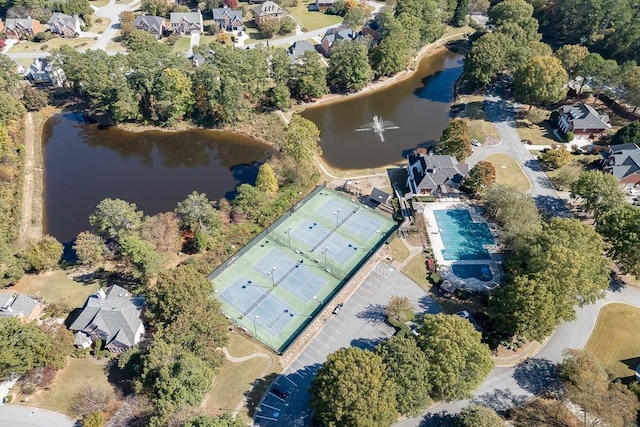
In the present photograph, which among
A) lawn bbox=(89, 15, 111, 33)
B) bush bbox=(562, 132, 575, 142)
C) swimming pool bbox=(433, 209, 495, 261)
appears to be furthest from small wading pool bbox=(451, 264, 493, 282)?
lawn bbox=(89, 15, 111, 33)

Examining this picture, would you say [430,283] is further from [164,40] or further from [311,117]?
[164,40]

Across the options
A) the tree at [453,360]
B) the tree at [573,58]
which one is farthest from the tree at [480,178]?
the tree at [573,58]

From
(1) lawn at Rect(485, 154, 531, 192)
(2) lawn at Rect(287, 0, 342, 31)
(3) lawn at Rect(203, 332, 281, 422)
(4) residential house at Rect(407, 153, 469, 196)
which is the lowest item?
(3) lawn at Rect(203, 332, 281, 422)

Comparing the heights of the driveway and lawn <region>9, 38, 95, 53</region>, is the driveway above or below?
below

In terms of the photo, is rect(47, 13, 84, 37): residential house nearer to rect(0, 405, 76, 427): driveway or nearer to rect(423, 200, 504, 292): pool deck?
rect(0, 405, 76, 427): driveway

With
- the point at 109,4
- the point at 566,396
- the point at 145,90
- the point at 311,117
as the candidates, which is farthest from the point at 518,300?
the point at 109,4

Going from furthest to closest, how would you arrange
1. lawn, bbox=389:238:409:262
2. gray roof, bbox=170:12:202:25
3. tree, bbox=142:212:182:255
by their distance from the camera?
gray roof, bbox=170:12:202:25, lawn, bbox=389:238:409:262, tree, bbox=142:212:182:255

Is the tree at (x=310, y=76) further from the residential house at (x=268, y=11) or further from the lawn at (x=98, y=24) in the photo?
the lawn at (x=98, y=24)
